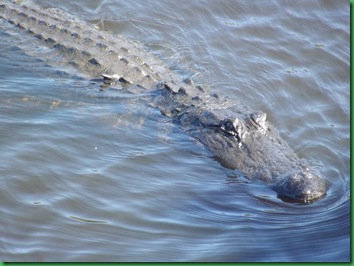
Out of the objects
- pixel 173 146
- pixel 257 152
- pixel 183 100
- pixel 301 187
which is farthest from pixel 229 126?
pixel 301 187

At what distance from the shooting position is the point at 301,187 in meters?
6.28

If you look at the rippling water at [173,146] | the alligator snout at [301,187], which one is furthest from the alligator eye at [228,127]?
the alligator snout at [301,187]

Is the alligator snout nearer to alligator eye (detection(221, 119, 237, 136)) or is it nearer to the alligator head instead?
the alligator head

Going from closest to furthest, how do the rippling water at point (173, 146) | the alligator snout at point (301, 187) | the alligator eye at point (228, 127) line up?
the rippling water at point (173, 146)
the alligator snout at point (301, 187)
the alligator eye at point (228, 127)

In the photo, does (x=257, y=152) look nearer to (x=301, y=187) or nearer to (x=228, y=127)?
(x=228, y=127)

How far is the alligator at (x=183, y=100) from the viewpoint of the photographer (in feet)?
22.2

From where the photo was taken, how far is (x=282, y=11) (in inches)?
456

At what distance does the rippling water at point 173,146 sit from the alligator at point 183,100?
6.7 inches

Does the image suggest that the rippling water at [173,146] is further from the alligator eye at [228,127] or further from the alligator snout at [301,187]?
the alligator eye at [228,127]

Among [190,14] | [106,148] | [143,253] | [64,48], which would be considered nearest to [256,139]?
[106,148]

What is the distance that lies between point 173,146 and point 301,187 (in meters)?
1.83

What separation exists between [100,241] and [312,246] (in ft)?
6.23

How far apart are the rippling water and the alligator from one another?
17 centimetres

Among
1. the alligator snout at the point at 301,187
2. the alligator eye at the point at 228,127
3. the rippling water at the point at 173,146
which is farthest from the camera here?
the alligator eye at the point at 228,127
